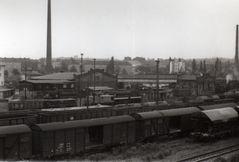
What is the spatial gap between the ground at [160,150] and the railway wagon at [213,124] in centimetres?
75

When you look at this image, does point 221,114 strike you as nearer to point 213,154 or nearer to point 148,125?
point 213,154

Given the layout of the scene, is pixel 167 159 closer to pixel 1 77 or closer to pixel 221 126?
pixel 221 126

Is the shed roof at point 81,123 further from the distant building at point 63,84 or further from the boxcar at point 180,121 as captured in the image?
the distant building at point 63,84

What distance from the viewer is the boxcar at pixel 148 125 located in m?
27.8

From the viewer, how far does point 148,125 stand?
28.1m

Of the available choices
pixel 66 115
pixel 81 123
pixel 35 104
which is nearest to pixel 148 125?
pixel 81 123

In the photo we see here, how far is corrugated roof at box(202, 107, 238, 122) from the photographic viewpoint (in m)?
28.9

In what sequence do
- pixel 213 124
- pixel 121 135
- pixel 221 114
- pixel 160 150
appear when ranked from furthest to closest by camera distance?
pixel 221 114 → pixel 213 124 → pixel 121 135 → pixel 160 150

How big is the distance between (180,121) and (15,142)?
56.1 ft

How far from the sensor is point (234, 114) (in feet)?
104

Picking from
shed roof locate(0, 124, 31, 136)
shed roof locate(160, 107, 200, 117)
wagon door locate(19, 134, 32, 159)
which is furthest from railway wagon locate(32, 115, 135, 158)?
shed roof locate(160, 107, 200, 117)

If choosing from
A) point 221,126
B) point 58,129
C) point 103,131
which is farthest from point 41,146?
point 221,126

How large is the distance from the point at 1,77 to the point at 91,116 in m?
67.7

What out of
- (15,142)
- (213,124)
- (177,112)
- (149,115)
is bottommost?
(213,124)
